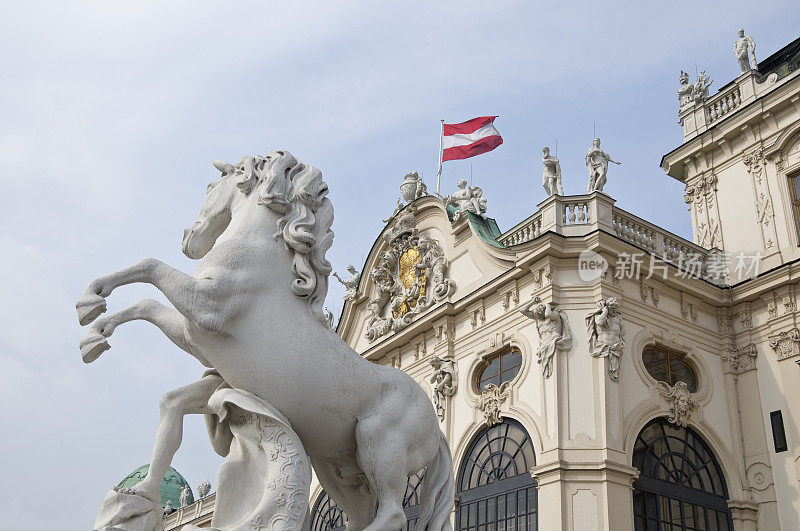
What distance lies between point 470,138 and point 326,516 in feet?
35.1

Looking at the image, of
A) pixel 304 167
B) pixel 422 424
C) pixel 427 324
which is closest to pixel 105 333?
pixel 304 167

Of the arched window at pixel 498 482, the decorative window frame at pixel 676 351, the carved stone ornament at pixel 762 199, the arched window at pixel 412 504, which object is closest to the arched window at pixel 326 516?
the arched window at pixel 412 504

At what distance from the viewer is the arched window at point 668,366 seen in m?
16.8

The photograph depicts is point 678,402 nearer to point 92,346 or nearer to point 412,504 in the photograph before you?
point 412,504

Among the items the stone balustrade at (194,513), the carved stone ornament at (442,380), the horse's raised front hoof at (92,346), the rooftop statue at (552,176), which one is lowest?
the horse's raised front hoof at (92,346)

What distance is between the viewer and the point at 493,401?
1712 cm

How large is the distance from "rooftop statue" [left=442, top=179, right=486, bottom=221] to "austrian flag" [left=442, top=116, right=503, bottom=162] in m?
1.12

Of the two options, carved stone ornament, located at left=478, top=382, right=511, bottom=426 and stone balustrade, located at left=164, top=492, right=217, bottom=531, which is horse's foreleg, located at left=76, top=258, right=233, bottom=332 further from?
stone balustrade, located at left=164, top=492, right=217, bottom=531

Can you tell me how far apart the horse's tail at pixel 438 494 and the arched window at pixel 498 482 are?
441 inches

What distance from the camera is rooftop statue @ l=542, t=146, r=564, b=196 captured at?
18172 mm

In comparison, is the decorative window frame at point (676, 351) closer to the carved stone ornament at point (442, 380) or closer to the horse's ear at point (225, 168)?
the carved stone ornament at point (442, 380)

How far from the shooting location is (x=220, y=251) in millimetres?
4113

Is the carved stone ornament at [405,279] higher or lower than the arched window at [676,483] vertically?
higher

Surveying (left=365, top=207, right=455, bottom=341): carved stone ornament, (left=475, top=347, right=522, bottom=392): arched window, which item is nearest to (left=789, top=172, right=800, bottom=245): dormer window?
(left=475, top=347, right=522, bottom=392): arched window
